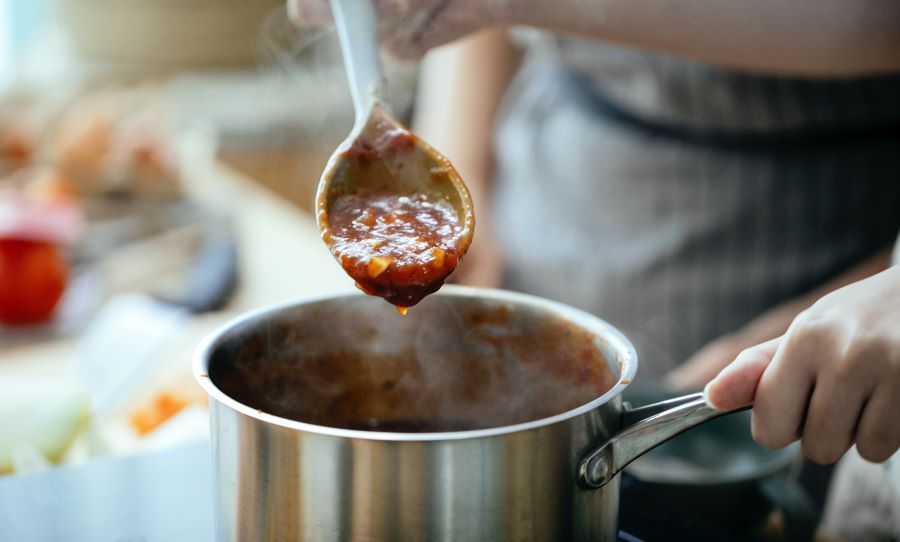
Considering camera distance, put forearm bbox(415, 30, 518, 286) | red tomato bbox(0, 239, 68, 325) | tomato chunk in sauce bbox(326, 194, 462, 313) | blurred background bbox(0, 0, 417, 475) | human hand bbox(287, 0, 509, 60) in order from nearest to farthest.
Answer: tomato chunk in sauce bbox(326, 194, 462, 313), human hand bbox(287, 0, 509, 60), blurred background bbox(0, 0, 417, 475), red tomato bbox(0, 239, 68, 325), forearm bbox(415, 30, 518, 286)

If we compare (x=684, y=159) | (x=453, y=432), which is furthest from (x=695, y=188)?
(x=453, y=432)

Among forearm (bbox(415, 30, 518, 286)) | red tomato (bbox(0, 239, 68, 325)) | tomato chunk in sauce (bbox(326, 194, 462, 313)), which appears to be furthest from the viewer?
forearm (bbox(415, 30, 518, 286))

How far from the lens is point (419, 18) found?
792mm

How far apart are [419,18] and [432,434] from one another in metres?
0.45

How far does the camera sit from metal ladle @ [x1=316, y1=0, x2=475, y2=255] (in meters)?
0.74

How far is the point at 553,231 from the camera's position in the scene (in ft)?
4.73

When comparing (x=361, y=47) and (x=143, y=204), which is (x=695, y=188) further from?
(x=143, y=204)

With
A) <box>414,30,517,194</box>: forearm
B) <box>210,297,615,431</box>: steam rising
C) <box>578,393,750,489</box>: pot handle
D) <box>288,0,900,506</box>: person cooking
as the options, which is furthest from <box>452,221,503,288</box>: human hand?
<box>578,393,750,489</box>: pot handle

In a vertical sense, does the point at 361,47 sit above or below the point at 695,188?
above

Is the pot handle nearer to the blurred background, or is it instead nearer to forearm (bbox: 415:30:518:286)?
the blurred background

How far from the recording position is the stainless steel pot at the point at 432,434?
0.49m

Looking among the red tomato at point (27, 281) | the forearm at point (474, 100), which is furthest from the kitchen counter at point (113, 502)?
the forearm at point (474, 100)

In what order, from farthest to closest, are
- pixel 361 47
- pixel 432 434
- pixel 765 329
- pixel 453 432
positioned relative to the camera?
pixel 765 329 < pixel 361 47 < pixel 453 432 < pixel 432 434

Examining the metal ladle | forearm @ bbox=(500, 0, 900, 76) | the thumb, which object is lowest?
the thumb
